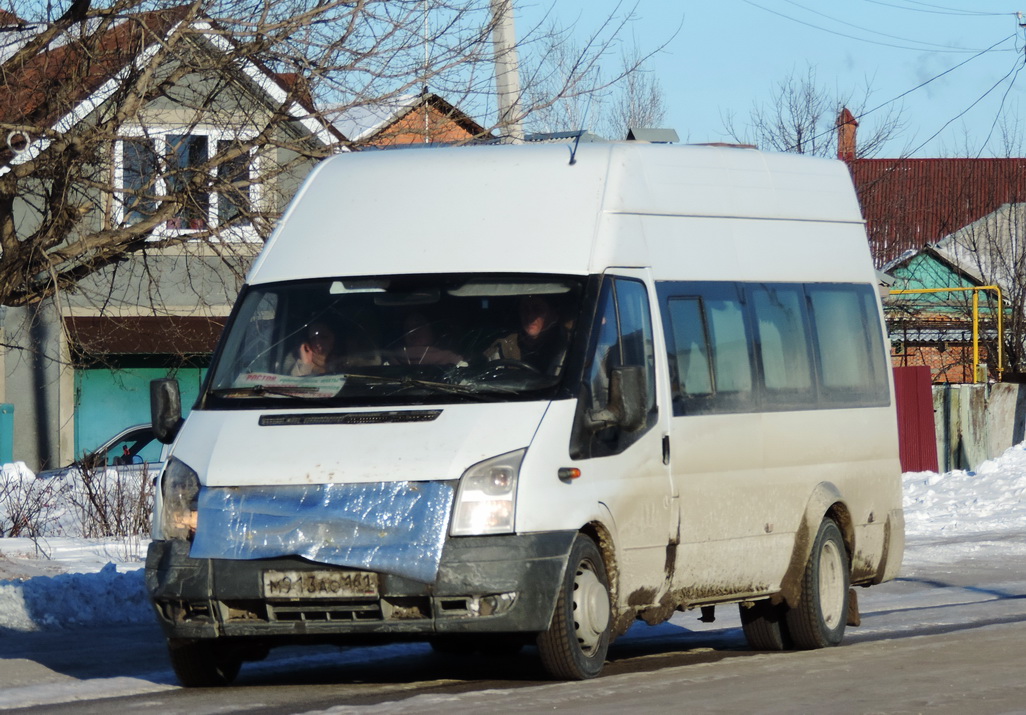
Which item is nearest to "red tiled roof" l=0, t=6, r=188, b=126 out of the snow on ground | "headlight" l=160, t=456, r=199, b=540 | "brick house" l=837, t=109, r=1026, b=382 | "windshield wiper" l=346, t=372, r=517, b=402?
the snow on ground

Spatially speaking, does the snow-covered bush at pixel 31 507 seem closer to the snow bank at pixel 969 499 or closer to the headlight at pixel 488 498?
the headlight at pixel 488 498

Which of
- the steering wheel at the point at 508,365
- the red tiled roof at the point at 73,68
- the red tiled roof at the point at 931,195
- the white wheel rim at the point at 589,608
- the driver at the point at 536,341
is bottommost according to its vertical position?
the white wheel rim at the point at 589,608

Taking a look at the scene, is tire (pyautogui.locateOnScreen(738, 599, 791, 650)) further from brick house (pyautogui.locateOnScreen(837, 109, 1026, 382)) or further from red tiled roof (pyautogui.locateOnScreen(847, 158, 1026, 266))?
red tiled roof (pyautogui.locateOnScreen(847, 158, 1026, 266))

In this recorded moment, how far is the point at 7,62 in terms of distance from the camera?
11891 millimetres

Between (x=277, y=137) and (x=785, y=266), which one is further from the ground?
(x=277, y=137)

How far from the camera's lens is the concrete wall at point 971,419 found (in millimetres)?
25312

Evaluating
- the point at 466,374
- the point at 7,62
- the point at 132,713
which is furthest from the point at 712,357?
the point at 7,62

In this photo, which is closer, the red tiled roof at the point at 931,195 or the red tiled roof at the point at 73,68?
the red tiled roof at the point at 73,68

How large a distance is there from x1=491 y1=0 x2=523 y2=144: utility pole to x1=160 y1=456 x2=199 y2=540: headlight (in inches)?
228

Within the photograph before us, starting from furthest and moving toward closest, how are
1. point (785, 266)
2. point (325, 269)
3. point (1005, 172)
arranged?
1. point (1005, 172)
2. point (785, 266)
3. point (325, 269)

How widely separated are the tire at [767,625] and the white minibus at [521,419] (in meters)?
0.02

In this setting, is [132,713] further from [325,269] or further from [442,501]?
[325,269]

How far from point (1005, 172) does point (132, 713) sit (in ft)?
137

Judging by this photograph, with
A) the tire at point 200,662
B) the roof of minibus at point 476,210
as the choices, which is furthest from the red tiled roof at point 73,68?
the tire at point 200,662
